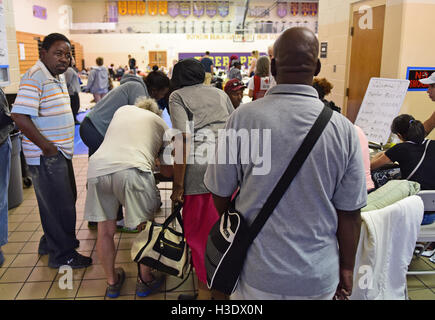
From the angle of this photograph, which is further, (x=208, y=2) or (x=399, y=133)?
(x=208, y=2)

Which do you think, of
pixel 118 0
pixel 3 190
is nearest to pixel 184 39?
pixel 118 0

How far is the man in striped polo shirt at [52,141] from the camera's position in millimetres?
2504

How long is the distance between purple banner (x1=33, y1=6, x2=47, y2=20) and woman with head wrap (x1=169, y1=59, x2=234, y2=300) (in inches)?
627

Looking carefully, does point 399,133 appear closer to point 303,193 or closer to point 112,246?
point 303,193

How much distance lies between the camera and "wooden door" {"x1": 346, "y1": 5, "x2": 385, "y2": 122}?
15.5 ft

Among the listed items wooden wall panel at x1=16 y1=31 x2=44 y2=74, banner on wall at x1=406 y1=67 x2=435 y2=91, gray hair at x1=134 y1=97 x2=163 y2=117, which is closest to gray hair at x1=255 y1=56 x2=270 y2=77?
banner on wall at x1=406 y1=67 x2=435 y2=91

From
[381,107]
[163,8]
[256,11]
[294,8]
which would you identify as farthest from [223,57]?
[381,107]

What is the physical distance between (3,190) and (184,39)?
1997 cm

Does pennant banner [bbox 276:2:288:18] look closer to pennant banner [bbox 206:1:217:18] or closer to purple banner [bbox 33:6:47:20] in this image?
pennant banner [bbox 206:1:217:18]

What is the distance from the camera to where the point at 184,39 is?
21.6 m

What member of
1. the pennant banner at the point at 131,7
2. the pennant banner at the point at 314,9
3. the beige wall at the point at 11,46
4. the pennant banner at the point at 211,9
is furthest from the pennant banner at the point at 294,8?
the beige wall at the point at 11,46

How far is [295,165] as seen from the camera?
118cm
